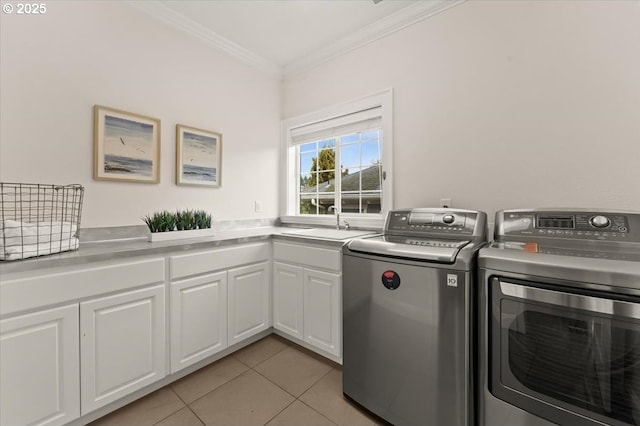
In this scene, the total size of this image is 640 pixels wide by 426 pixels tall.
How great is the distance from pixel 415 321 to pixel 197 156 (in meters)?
2.12

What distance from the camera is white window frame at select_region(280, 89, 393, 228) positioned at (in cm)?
223

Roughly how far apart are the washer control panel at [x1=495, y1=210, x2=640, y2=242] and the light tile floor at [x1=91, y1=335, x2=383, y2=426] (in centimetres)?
130

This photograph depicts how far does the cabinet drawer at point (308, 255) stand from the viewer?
1.88m

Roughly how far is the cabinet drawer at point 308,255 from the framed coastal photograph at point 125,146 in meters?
1.12

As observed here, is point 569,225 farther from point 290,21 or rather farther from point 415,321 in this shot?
point 290,21

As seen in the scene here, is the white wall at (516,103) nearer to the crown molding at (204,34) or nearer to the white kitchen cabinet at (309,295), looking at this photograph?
the white kitchen cabinet at (309,295)

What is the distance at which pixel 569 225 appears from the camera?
49.8 inches

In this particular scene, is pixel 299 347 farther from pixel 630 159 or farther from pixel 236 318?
pixel 630 159

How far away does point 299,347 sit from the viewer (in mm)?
2215

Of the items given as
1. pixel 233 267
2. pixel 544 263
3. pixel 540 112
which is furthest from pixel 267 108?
pixel 544 263

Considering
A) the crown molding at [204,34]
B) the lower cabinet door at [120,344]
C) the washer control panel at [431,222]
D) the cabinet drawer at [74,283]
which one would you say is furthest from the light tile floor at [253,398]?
the crown molding at [204,34]

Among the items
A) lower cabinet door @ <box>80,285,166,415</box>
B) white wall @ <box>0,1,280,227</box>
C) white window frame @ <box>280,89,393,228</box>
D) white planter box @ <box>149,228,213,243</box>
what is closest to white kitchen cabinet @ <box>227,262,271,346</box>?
white planter box @ <box>149,228,213,243</box>

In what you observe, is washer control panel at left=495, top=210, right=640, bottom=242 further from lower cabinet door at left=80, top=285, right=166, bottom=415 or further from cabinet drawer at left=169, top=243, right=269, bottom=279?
lower cabinet door at left=80, top=285, right=166, bottom=415

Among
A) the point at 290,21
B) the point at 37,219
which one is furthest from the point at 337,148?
the point at 37,219
